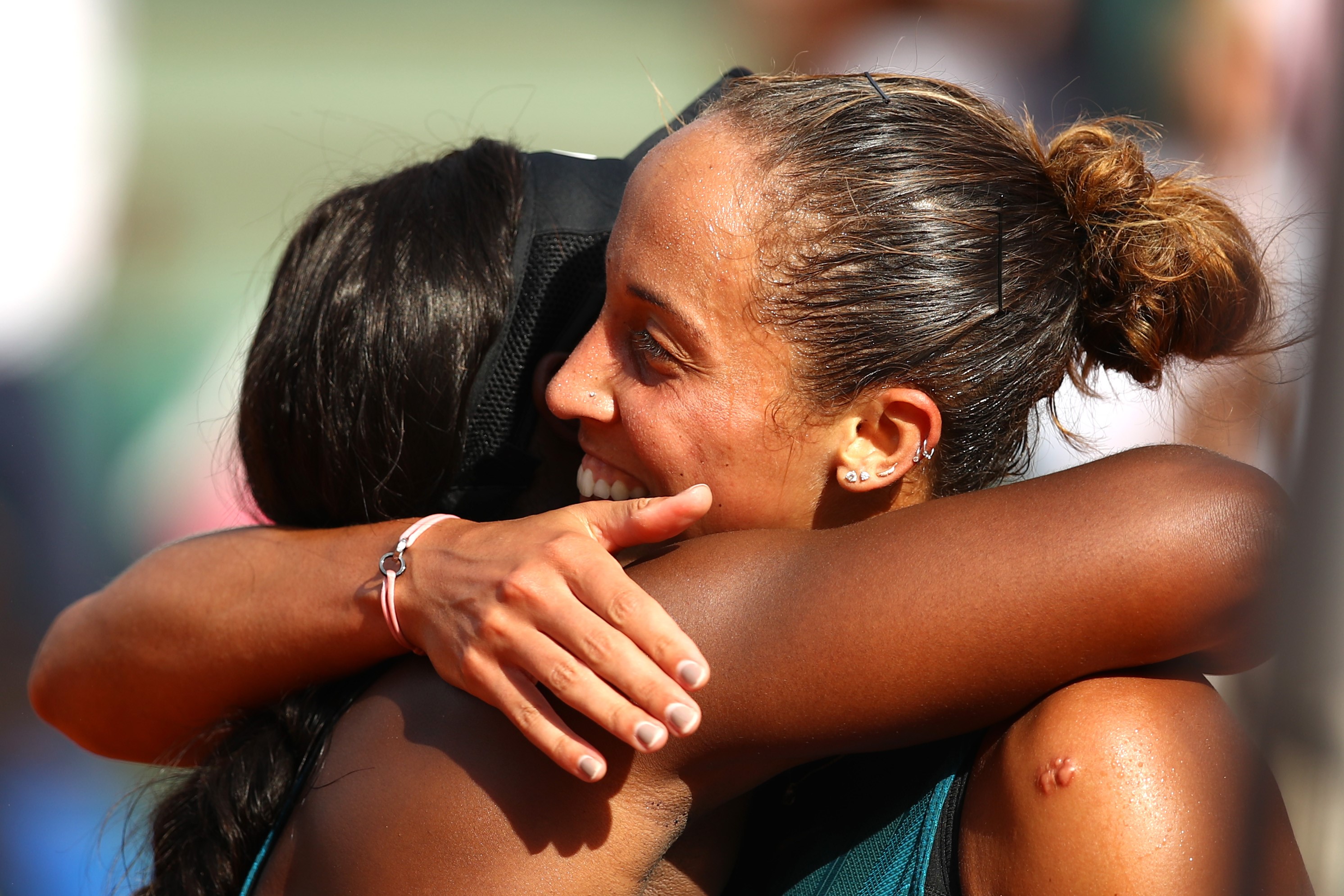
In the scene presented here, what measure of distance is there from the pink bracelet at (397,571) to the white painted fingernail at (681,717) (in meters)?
0.39

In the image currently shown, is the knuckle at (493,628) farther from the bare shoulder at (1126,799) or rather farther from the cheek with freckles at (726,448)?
the bare shoulder at (1126,799)

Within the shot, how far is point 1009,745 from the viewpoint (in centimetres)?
108

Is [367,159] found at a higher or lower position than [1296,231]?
lower

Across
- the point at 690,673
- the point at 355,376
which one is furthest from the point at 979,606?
the point at 355,376

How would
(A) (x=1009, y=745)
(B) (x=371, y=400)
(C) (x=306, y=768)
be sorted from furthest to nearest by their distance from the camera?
(B) (x=371, y=400)
(C) (x=306, y=768)
(A) (x=1009, y=745)

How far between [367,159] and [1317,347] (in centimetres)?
574

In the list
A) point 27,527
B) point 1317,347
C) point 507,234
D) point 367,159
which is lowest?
point 27,527

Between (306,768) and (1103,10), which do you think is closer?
(306,768)

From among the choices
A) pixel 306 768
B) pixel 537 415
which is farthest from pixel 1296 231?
pixel 306 768

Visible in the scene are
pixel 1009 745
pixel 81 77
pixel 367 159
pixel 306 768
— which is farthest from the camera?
pixel 367 159

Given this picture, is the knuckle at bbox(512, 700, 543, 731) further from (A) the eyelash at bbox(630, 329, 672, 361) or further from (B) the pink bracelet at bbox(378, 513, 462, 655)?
(A) the eyelash at bbox(630, 329, 672, 361)

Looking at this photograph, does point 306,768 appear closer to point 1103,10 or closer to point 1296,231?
point 1296,231

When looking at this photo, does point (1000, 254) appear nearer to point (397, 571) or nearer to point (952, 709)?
point (952, 709)

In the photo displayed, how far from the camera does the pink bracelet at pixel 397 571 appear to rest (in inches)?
51.1
